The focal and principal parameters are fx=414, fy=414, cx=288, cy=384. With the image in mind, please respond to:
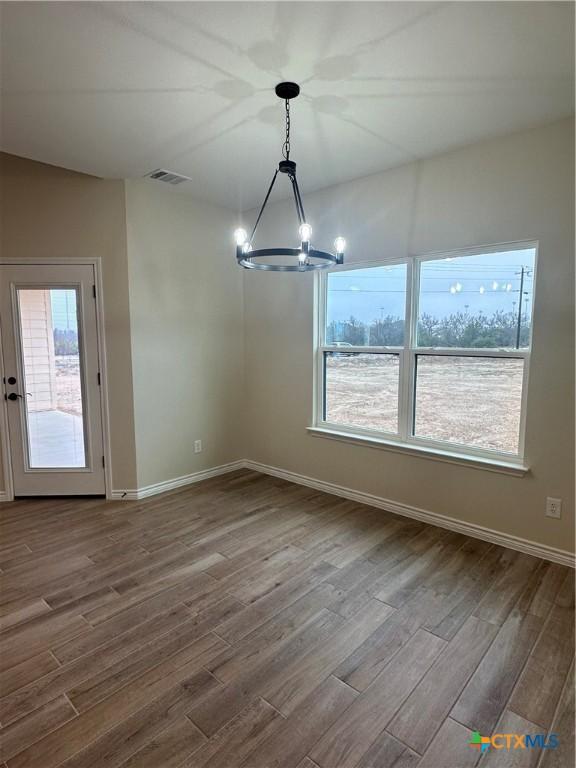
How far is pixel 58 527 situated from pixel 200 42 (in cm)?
348

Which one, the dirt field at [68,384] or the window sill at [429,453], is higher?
the dirt field at [68,384]

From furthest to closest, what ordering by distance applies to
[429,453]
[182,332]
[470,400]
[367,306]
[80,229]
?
[182,332] < [367,306] < [80,229] < [429,453] < [470,400]

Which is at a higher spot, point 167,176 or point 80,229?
point 167,176

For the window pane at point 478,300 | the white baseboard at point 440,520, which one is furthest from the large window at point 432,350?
the white baseboard at point 440,520

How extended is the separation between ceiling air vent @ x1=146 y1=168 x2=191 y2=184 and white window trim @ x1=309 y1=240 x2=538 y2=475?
152cm

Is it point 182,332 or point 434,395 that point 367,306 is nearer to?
point 434,395

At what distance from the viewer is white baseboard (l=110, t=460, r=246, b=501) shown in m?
4.00

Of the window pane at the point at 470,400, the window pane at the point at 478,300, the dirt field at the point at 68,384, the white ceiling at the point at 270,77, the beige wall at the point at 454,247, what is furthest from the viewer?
the dirt field at the point at 68,384

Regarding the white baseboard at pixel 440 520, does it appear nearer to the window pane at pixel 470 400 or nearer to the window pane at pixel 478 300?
the window pane at pixel 470 400

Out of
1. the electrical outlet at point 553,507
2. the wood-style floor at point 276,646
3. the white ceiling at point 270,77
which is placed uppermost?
the white ceiling at point 270,77

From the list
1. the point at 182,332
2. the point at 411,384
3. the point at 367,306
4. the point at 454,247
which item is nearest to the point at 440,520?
the point at 411,384

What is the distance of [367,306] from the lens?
3852 millimetres

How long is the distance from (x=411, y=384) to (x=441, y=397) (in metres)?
0.27

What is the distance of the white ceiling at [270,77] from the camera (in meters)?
1.84
